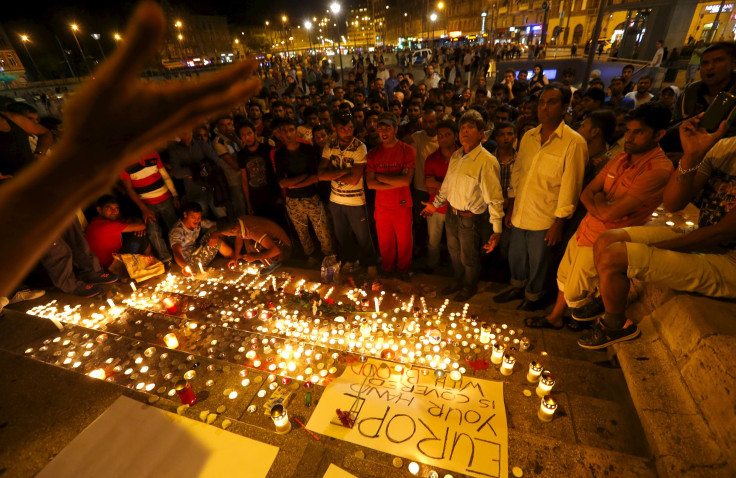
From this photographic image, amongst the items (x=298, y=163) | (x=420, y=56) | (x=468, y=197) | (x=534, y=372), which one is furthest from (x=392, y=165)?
(x=420, y=56)

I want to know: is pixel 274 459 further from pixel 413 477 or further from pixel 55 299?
pixel 55 299

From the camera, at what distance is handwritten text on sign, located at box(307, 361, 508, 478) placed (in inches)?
80.8

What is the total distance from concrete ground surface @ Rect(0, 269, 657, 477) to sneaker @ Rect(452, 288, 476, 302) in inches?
13.1

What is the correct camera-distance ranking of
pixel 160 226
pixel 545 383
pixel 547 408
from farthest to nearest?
1. pixel 160 226
2. pixel 545 383
3. pixel 547 408

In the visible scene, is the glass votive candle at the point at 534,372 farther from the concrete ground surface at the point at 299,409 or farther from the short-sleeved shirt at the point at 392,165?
the short-sleeved shirt at the point at 392,165

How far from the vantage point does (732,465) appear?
5.31ft

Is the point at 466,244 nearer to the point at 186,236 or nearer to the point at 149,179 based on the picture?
the point at 186,236

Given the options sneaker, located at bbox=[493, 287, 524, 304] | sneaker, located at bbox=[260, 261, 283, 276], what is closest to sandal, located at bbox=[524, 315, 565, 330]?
sneaker, located at bbox=[493, 287, 524, 304]

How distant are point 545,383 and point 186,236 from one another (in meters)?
4.28

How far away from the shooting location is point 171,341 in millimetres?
3027

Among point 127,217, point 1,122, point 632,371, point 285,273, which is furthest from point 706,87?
point 1,122

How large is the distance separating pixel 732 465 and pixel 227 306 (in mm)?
3864

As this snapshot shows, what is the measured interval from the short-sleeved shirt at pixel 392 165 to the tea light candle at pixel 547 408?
2.25 m

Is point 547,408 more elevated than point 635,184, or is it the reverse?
point 635,184
